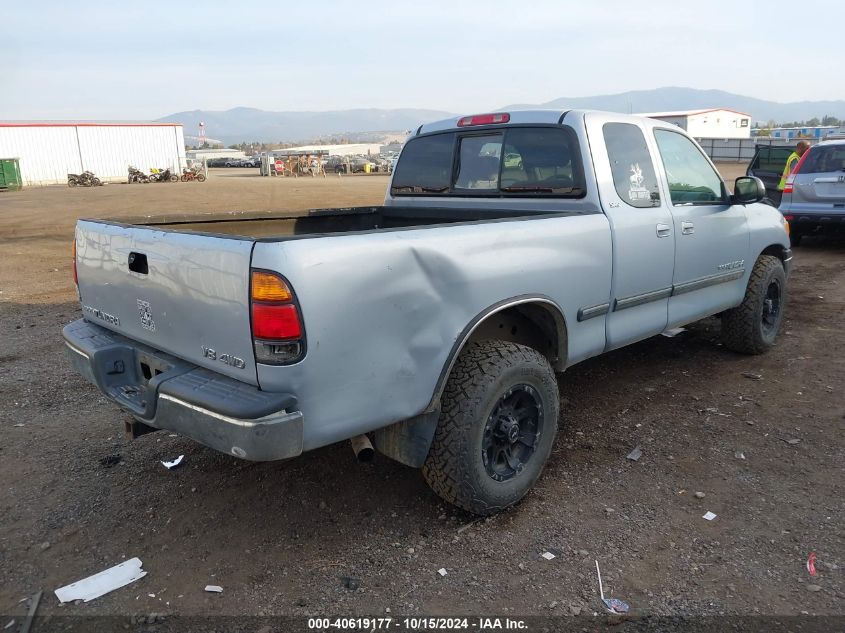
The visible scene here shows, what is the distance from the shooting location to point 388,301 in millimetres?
2697

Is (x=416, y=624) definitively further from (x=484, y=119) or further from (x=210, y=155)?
(x=210, y=155)

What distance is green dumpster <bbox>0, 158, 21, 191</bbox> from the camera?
36.1 meters

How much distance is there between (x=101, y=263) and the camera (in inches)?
132

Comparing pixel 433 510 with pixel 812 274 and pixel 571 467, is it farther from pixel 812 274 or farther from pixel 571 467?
pixel 812 274

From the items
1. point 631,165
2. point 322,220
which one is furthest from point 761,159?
point 322,220

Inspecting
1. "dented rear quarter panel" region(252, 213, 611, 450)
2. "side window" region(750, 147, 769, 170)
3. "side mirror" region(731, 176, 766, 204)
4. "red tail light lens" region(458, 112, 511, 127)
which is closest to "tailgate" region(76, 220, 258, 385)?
"dented rear quarter panel" region(252, 213, 611, 450)

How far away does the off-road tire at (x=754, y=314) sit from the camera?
5.41m

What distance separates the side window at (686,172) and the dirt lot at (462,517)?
142cm

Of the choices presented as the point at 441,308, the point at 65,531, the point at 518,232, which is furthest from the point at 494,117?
the point at 65,531

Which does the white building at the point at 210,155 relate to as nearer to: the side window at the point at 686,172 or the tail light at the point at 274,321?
the side window at the point at 686,172

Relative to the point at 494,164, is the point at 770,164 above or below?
below

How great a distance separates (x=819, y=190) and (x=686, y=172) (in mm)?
6852

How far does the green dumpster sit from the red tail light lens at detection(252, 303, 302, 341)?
4066 centimetres

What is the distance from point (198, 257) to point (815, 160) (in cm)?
1060
